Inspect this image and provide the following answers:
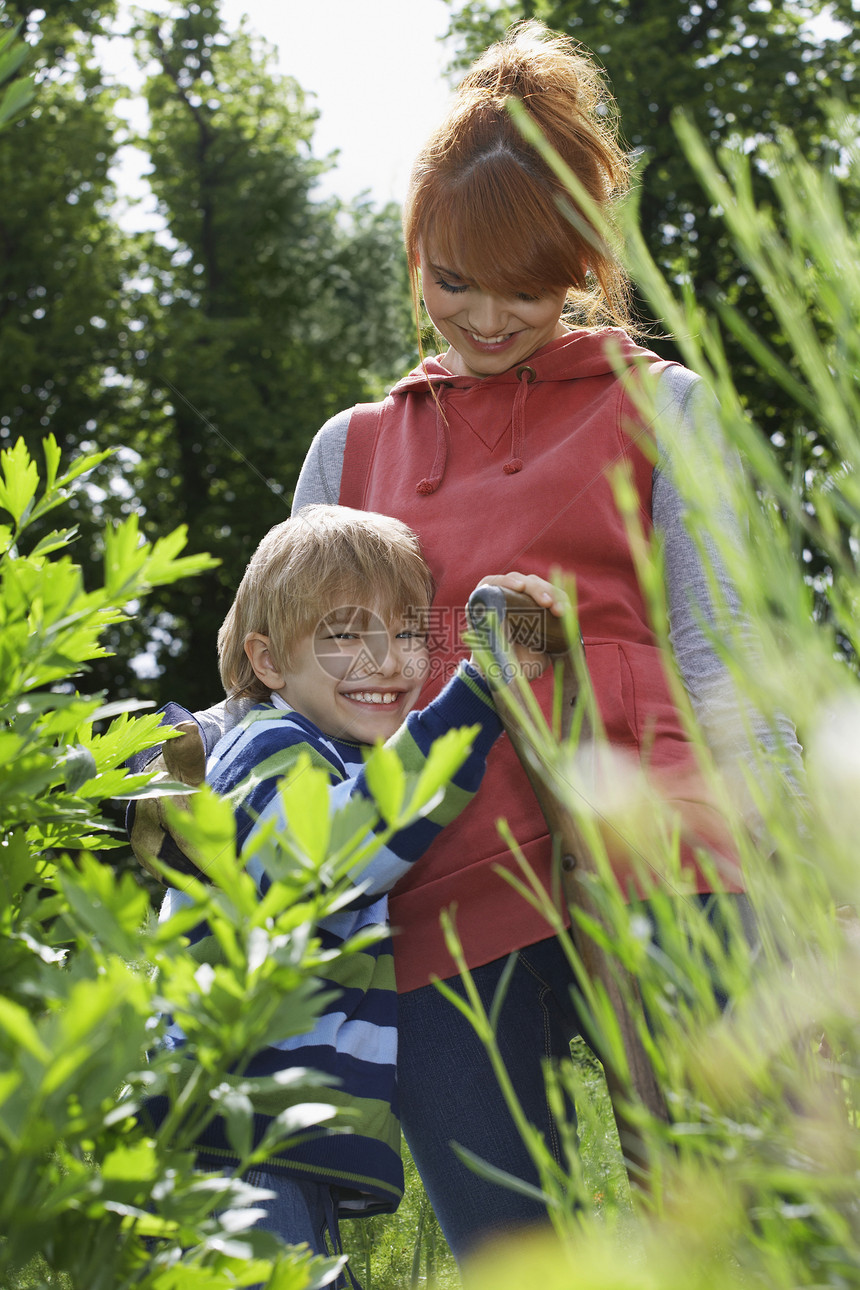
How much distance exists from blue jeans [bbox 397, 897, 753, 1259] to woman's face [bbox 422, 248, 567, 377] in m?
1.01

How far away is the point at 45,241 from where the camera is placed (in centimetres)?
1426

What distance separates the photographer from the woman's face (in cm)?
188

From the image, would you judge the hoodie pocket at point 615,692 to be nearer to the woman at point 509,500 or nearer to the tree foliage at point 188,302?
the woman at point 509,500

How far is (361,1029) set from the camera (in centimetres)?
151

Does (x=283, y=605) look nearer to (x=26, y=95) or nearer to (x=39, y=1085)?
(x=26, y=95)

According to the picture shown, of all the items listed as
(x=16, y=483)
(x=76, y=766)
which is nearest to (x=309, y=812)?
(x=76, y=766)

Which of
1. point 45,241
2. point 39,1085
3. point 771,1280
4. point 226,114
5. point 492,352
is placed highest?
point 226,114

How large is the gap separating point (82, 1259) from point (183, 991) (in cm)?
18

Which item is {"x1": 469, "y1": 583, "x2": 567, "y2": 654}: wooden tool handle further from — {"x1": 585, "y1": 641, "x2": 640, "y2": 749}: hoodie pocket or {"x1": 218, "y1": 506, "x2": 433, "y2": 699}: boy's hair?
{"x1": 218, "y1": 506, "x2": 433, "y2": 699}: boy's hair

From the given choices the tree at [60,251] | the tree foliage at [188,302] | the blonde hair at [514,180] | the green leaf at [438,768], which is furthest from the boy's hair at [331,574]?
the tree at [60,251]

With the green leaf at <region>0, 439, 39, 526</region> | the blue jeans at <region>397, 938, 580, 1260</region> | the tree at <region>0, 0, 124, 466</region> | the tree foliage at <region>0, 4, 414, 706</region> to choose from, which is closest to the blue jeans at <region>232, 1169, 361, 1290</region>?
the blue jeans at <region>397, 938, 580, 1260</region>

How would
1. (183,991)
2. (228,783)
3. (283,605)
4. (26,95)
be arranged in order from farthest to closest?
(283,605)
(228,783)
(26,95)
(183,991)

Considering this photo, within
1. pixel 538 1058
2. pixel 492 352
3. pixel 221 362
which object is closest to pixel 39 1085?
pixel 538 1058

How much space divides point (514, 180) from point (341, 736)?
95 cm
